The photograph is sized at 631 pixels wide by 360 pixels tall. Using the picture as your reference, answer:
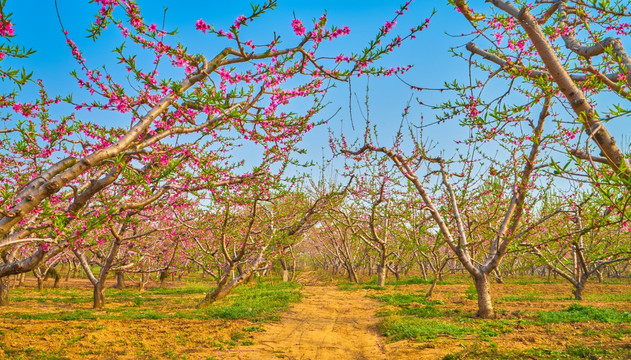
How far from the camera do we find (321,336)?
24.4 feet

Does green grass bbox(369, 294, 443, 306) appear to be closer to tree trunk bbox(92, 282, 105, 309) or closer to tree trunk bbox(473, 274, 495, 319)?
tree trunk bbox(473, 274, 495, 319)

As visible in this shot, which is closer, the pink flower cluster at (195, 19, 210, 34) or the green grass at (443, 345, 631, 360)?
the pink flower cluster at (195, 19, 210, 34)

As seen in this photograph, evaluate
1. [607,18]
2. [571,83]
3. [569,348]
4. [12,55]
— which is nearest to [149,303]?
[12,55]

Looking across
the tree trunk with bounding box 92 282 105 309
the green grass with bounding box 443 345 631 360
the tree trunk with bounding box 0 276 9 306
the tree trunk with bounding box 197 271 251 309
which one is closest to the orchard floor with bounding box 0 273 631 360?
the green grass with bounding box 443 345 631 360

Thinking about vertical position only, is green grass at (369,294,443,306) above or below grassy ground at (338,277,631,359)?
below

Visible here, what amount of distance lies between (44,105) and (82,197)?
10.6 feet

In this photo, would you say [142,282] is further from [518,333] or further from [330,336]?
[518,333]

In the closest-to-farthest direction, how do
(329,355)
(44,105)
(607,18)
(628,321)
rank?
1. (607,18)
2. (329,355)
3. (44,105)
4. (628,321)

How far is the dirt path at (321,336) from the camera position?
609 centimetres

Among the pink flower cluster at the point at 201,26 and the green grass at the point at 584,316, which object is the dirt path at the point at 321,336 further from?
the pink flower cluster at the point at 201,26

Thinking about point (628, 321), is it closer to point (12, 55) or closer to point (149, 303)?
point (12, 55)

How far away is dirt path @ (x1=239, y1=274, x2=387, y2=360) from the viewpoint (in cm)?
609

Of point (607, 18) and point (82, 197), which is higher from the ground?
point (607, 18)

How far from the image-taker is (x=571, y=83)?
3660 mm
